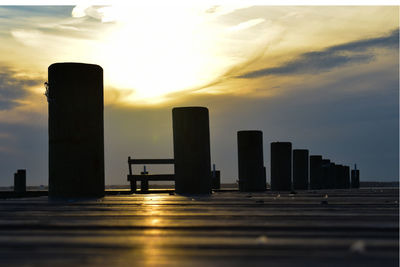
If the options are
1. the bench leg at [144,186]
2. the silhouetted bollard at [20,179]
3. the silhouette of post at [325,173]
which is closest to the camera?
the bench leg at [144,186]

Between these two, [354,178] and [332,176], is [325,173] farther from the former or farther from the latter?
[354,178]

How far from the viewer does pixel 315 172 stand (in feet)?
114

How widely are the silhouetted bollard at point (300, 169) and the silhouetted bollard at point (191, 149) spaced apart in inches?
633

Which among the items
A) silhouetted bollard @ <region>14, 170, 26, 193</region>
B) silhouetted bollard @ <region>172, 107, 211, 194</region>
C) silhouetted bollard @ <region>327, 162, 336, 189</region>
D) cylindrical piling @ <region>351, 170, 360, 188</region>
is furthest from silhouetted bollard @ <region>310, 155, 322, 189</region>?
silhouetted bollard @ <region>172, 107, 211, 194</region>

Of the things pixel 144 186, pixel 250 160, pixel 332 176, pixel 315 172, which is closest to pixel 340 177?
pixel 332 176

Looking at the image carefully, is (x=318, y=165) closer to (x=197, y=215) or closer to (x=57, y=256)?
(x=197, y=215)

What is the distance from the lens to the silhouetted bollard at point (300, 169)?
102 ft

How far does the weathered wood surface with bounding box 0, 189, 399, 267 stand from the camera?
4.12m

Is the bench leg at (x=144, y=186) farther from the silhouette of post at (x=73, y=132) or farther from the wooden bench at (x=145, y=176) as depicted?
the silhouette of post at (x=73, y=132)

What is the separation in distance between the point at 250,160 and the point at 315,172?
13.7 meters

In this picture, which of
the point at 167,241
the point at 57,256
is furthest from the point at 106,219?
the point at 57,256

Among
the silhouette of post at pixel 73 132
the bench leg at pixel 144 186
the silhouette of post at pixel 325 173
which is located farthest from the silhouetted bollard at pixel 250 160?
the silhouette of post at pixel 325 173

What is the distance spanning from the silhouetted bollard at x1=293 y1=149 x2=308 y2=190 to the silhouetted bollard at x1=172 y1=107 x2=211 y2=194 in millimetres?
16090

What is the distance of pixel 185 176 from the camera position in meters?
15.6
